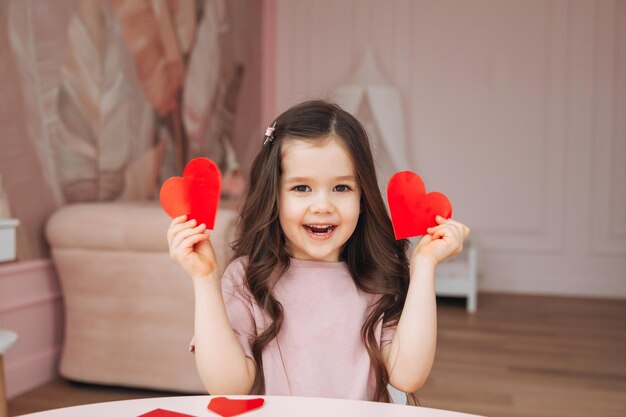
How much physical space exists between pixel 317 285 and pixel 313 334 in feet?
0.30

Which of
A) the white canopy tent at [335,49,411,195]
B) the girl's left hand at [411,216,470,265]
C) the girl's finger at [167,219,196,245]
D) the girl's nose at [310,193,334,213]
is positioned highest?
the white canopy tent at [335,49,411,195]

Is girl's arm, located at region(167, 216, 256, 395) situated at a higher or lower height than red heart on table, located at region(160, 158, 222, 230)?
lower

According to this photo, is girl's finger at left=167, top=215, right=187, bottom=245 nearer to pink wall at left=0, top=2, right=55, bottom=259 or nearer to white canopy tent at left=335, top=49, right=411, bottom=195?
pink wall at left=0, top=2, right=55, bottom=259

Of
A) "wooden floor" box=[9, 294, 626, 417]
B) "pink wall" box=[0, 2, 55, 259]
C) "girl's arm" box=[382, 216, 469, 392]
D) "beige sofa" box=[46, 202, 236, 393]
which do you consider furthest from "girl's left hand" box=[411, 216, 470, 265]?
"pink wall" box=[0, 2, 55, 259]

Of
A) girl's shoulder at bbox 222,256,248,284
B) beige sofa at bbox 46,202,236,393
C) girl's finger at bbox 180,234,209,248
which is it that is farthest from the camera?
beige sofa at bbox 46,202,236,393

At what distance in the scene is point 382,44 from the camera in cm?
470

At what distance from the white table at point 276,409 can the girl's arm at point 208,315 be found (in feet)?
0.83

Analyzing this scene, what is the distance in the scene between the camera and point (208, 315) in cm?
92

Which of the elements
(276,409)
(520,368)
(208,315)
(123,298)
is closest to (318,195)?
(208,315)

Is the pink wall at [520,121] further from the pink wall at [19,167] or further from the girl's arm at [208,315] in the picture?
the girl's arm at [208,315]

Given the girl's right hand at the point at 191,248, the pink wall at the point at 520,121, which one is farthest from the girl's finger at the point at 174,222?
the pink wall at the point at 520,121

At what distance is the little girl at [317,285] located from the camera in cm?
95

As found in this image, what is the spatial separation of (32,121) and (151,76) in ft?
2.91

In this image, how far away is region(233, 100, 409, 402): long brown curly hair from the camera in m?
1.03
